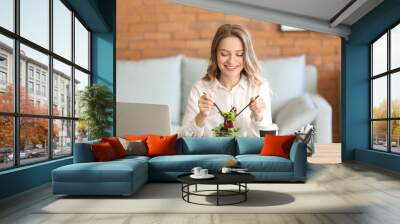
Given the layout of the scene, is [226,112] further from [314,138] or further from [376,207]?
[376,207]

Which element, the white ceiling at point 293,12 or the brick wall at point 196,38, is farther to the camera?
the brick wall at point 196,38

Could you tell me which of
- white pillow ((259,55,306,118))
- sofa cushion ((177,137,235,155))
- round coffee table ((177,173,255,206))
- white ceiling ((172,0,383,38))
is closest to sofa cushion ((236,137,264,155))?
sofa cushion ((177,137,235,155))

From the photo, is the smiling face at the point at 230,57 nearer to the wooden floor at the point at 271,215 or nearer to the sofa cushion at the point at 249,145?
the sofa cushion at the point at 249,145

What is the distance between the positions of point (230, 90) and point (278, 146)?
3.70 m

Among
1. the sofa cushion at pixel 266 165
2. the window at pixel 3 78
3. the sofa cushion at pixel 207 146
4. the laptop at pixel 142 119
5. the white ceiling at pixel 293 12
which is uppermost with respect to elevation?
the white ceiling at pixel 293 12

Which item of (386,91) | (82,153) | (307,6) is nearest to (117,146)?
(82,153)

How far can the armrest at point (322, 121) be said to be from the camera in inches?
412

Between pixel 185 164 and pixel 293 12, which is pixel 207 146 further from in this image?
pixel 293 12

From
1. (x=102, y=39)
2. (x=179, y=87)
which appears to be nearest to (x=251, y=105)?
(x=179, y=87)

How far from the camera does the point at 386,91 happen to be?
865 cm

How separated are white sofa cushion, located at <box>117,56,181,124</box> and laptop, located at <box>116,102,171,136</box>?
133 millimetres

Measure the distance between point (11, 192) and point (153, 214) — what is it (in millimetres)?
2018

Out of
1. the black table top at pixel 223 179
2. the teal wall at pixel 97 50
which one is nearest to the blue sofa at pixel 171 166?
the black table top at pixel 223 179

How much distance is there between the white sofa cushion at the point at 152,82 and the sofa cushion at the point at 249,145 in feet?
11.5
